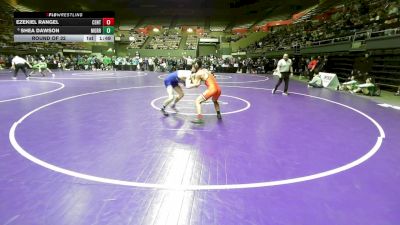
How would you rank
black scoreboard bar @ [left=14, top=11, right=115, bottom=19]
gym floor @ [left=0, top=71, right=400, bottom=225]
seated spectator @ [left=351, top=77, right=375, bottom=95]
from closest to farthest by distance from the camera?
gym floor @ [left=0, top=71, right=400, bottom=225], seated spectator @ [left=351, top=77, right=375, bottom=95], black scoreboard bar @ [left=14, top=11, right=115, bottom=19]

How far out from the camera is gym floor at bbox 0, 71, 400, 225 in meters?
3.26

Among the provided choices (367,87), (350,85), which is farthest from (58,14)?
(367,87)

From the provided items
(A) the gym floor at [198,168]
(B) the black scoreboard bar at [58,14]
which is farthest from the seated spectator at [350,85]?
(B) the black scoreboard bar at [58,14]

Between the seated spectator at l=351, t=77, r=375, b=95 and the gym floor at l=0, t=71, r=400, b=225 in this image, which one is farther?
the seated spectator at l=351, t=77, r=375, b=95

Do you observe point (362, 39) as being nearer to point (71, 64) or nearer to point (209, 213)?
point (209, 213)

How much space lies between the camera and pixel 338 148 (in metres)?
5.54

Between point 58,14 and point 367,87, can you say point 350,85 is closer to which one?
point 367,87
